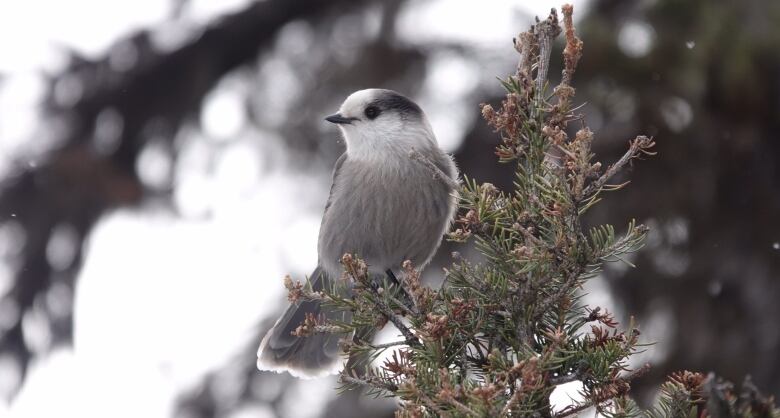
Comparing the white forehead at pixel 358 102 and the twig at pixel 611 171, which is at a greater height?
the white forehead at pixel 358 102

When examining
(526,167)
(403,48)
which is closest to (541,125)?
(526,167)

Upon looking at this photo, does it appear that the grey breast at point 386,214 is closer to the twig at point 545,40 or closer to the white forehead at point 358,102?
the white forehead at point 358,102

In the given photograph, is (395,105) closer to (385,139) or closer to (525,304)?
(385,139)

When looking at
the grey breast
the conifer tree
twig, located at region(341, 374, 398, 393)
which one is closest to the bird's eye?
the grey breast

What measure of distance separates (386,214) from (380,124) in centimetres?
46

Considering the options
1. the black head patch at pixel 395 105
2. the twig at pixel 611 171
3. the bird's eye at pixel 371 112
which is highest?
the black head patch at pixel 395 105

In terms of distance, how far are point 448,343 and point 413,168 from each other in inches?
62.6

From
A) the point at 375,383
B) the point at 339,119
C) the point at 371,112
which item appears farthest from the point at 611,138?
the point at 375,383

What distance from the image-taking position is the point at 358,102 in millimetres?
3930

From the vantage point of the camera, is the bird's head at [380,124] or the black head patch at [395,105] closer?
the bird's head at [380,124]

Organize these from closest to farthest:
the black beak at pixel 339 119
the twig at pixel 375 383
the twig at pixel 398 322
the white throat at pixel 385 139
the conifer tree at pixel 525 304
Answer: the conifer tree at pixel 525 304, the twig at pixel 375 383, the twig at pixel 398 322, the white throat at pixel 385 139, the black beak at pixel 339 119

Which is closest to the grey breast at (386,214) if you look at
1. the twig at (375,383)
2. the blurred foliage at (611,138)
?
the blurred foliage at (611,138)

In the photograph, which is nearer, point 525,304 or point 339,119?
point 525,304

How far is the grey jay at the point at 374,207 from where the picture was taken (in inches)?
138
